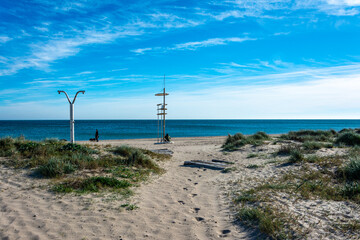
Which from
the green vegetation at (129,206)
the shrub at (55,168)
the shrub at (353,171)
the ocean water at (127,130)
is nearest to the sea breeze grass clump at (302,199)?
the shrub at (353,171)

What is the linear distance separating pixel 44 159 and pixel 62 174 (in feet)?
4.57

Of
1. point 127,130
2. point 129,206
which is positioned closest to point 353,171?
point 129,206

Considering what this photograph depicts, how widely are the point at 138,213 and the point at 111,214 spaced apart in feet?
1.90

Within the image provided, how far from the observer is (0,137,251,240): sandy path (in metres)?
4.46

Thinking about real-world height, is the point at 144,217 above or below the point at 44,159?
below

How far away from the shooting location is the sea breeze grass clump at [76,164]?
7.08 meters

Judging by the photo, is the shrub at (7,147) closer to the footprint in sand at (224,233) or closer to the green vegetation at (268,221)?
the footprint in sand at (224,233)

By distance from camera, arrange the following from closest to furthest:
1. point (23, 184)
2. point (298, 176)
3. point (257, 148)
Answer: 1. point (23, 184)
2. point (298, 176)
3. point (257, 148)

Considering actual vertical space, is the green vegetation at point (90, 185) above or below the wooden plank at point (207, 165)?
above

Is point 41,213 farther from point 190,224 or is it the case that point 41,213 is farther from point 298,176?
point 298,176

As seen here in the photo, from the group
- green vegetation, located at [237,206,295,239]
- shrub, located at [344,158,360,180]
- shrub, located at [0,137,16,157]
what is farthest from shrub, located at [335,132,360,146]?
shrub, located at [0,137,16,157]

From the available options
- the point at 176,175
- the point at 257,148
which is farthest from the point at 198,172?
the point at 257,148

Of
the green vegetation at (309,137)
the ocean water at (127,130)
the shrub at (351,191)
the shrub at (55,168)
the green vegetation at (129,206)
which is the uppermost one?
the green vegetation at (309,137)

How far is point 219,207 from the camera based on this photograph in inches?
234
